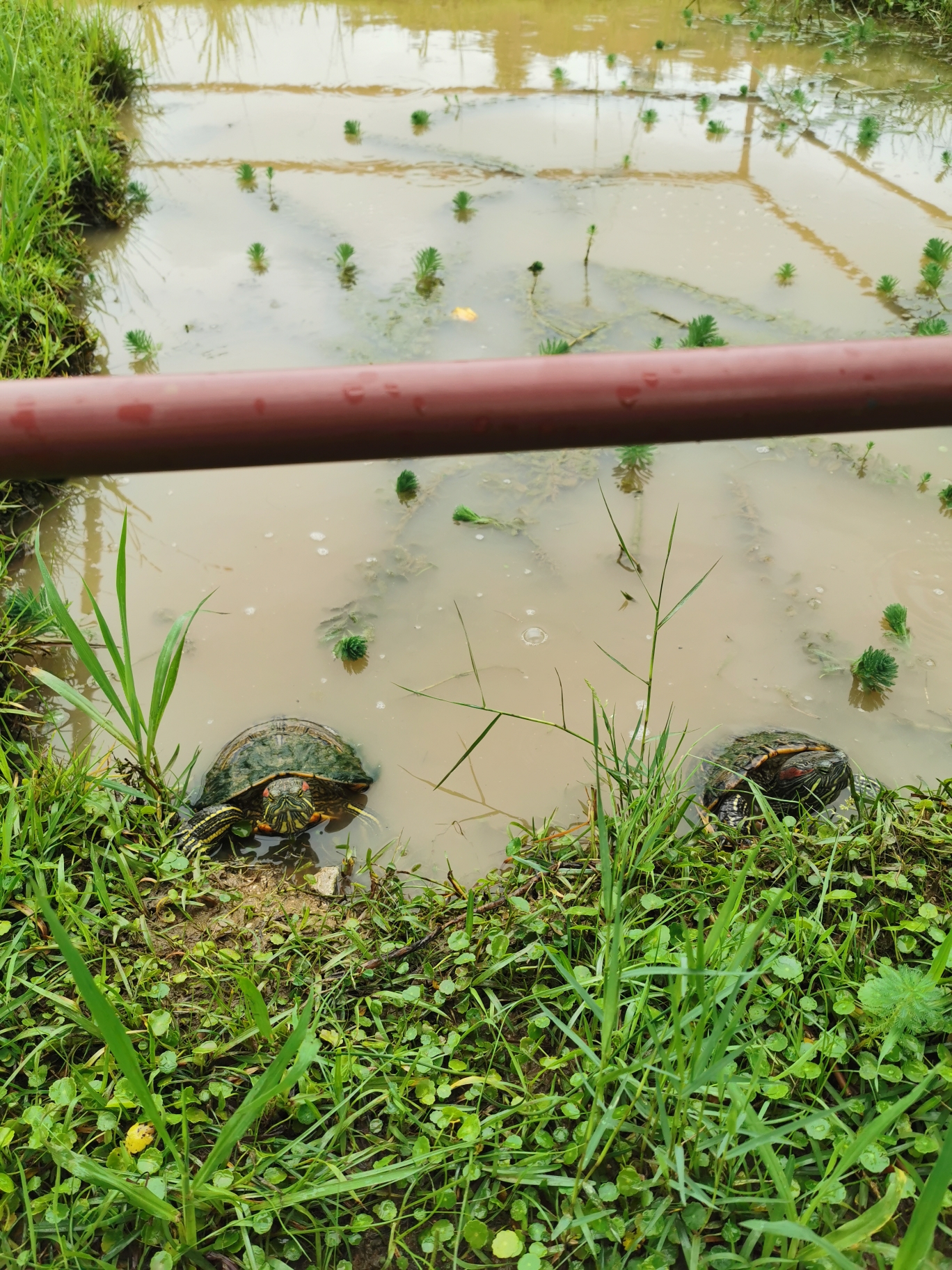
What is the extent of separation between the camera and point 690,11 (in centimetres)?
791

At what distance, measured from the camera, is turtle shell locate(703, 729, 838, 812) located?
8.32 feet

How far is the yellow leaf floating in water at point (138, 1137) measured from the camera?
→ 1609 mm

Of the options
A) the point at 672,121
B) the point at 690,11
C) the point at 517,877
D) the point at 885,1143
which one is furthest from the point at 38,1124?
the point at 690,11

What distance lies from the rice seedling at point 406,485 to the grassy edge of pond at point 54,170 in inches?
59.7

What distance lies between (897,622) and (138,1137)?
2.78 meters

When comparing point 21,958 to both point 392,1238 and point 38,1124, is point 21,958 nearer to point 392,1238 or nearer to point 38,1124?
point 38,1124

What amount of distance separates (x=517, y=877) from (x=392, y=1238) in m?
0.88

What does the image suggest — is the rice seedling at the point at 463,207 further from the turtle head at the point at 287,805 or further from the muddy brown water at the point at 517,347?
the turtle head at the point at 287,805

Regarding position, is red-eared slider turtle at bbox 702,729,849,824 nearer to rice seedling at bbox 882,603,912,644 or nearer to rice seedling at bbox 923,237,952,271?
rice seedling at bbox 882,603,912,644

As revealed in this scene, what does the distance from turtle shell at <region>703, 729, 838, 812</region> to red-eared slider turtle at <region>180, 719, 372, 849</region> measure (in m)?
1.11

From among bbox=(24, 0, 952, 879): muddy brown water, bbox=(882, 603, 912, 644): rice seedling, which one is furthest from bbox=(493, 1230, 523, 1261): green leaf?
bbox=(882, 603, 912, 644): rice seedling

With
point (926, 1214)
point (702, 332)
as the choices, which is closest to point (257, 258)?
point (702, 332)

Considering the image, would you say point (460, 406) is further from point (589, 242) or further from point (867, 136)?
point (867, 136)

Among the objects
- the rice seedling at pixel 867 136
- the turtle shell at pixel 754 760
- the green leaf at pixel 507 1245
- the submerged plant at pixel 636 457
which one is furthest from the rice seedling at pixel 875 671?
the rice seedling at pixel 867 136
